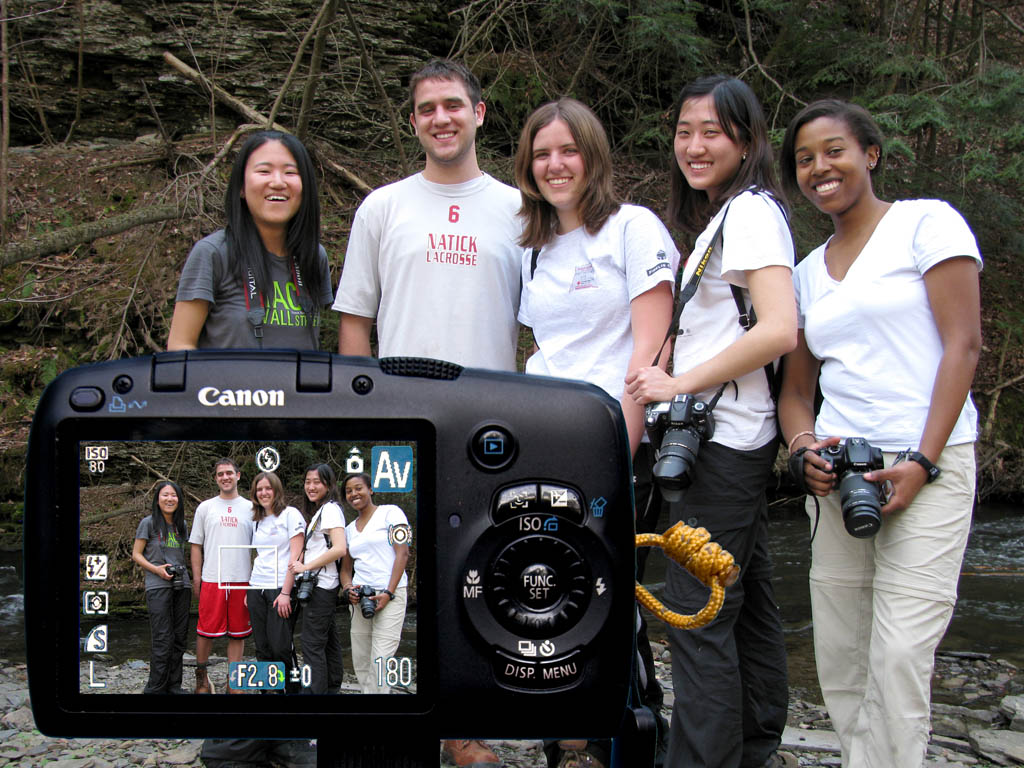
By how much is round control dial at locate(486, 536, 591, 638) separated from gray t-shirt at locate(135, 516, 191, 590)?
0.90 ft

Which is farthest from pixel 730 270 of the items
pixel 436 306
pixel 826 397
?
pixel 436 306

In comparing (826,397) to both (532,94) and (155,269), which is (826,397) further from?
(532,94)

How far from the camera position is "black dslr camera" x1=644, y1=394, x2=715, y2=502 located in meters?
1.99

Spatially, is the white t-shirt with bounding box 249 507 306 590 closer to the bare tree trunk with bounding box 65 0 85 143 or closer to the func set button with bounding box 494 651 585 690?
the func set button with bounding box 494 651 585 690

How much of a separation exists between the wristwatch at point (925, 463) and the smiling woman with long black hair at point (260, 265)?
1320 mm

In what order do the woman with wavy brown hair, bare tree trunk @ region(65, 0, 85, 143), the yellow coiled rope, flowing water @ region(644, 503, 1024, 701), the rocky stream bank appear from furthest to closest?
bare tree trunk @ region(65, 0, 85, 143)
flowing water @ region(644, 503, 1024, 701)
the rocky stream bank
the woman with wavy brown hair
the yellow coiled rope

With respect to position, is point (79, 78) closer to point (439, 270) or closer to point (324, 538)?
point (439, 270)

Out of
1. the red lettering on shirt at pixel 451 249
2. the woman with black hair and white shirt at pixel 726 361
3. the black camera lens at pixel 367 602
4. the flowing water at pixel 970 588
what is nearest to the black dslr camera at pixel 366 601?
the black camera lens at pixel 367 602

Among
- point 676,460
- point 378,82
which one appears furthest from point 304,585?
point 378,82

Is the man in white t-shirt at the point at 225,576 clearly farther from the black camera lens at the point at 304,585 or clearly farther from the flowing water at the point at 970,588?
the flowing water at the point at 970,588

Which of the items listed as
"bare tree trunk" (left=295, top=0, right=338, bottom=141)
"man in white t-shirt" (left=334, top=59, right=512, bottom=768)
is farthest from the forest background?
→ "man in white t-shirt" (left=334, top=59, right=512, bottom=768)

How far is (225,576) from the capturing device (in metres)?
0.82

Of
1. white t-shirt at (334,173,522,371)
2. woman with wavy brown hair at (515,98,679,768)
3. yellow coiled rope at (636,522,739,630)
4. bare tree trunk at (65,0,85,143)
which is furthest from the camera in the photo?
bare tree trunk at (65,0,85,143)

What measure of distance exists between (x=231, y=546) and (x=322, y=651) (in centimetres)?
12
